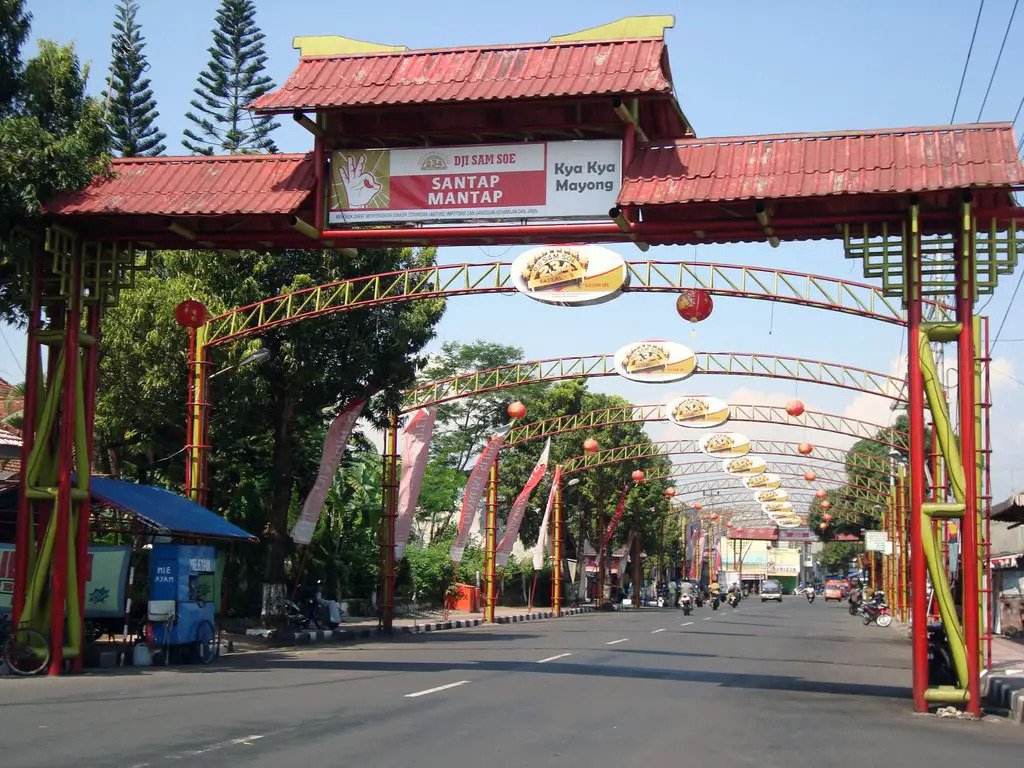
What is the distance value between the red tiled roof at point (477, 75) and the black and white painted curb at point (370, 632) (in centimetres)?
1351

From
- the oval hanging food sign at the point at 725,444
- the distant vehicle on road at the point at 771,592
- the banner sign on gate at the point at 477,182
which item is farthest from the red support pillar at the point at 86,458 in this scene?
the distant vehicle on road at the point at 771,592

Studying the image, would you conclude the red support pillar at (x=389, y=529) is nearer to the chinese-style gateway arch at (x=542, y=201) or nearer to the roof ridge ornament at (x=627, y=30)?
the chinese-style gateway arch at (x=542, y=201)

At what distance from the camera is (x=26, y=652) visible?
52.3 ft

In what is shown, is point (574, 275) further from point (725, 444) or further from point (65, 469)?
point (725, 444)

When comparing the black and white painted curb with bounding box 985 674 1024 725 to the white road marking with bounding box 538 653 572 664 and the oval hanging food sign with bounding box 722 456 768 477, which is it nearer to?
the white road marking with bounding box 538 653 572 664

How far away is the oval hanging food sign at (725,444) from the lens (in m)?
37.0

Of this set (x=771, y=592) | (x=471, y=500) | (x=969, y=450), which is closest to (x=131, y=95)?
(x=471, y=500)

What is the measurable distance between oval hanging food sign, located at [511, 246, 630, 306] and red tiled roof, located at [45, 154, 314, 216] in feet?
13.7

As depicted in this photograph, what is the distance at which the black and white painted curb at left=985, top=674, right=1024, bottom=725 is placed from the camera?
13391 mm

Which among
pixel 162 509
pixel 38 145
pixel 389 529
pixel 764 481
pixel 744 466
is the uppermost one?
pixel 38 145

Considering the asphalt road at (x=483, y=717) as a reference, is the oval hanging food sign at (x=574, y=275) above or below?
above

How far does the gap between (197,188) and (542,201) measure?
5.02 metres

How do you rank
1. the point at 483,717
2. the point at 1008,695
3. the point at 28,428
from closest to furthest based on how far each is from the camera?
the point at 483,717
the point at 1008,695
the point at 28,428

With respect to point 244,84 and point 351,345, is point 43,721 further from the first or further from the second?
point 244,84
